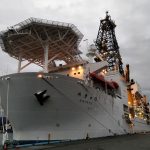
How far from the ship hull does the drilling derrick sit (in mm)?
26566

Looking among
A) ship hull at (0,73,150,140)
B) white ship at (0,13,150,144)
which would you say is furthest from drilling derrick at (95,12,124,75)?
ship hull at (0,73,150,140)

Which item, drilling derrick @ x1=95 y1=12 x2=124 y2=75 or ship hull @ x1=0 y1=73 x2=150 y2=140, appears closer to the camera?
ship hull @ x1=0 y1=73 x2=150 y2=140

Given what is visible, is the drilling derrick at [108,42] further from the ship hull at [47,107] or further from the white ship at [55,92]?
the ship hull at [47,107]

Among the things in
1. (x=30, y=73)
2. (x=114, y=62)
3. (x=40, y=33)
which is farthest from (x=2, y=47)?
(x=114, y=62)

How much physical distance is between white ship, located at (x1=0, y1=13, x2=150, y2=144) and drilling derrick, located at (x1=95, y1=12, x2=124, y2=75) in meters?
15.0

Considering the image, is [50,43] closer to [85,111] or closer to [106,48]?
[85,111]

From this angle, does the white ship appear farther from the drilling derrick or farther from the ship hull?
the drilling derrick

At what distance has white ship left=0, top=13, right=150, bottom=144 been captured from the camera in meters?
24.7

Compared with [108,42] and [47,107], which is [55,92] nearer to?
[47,107]

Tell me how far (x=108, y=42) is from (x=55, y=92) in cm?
3265

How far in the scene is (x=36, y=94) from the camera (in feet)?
79.5

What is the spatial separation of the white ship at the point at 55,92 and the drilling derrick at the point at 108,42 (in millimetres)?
15028

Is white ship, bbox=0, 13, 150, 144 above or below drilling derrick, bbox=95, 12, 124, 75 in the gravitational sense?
below

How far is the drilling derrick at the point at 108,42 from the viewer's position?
53.2 metres
